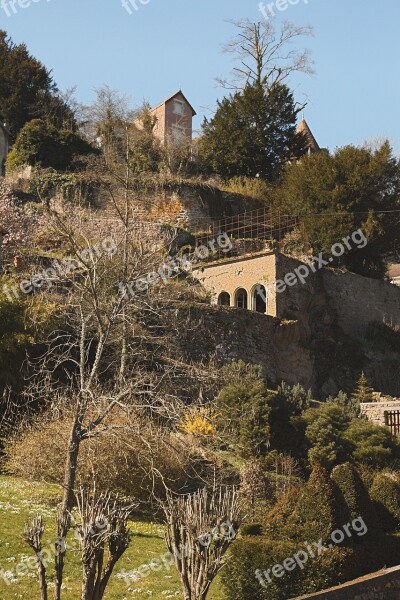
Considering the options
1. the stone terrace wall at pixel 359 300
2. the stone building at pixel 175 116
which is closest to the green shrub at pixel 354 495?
the stone terrace wall at pixel 359 300

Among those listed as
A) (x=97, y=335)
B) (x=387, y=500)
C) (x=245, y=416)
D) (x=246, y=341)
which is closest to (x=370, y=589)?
(x=387, y=500)

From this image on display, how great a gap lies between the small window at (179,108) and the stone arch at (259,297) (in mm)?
23243

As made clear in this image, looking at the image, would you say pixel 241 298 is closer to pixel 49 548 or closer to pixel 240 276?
pixel 240 276

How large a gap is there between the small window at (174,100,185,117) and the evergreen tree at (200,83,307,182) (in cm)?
947

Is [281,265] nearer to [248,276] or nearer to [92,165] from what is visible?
[248,276]

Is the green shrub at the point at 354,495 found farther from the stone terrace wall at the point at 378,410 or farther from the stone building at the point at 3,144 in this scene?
the stone building at the point at 3,144

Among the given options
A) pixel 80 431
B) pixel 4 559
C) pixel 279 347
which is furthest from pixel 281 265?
pixel 4 559

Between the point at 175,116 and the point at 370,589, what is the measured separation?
41109mm

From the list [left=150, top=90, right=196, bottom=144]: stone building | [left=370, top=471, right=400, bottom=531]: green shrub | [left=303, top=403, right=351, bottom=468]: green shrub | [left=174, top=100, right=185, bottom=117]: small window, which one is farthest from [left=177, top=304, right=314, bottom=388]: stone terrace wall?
[left=174, top=100, right=185, bottom=117]: small window

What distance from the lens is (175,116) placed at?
51.1 meters

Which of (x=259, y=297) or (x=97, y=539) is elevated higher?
(x=259, y=297)

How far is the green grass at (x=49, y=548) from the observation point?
12.3 meters

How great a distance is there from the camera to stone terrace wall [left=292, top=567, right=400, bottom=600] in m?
12.4

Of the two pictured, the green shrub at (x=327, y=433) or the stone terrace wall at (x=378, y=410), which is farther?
the stone terrace wall at (x=378, y=410)
